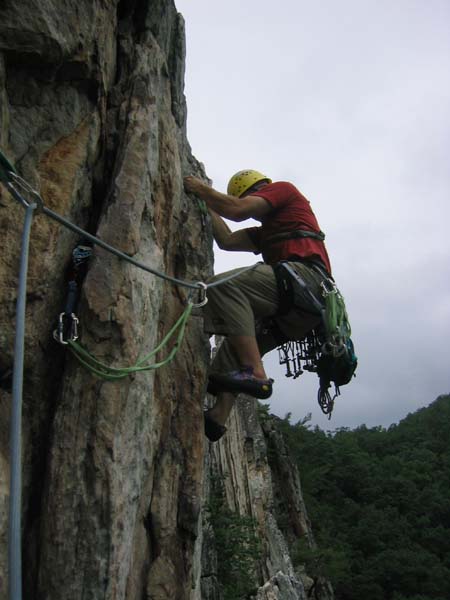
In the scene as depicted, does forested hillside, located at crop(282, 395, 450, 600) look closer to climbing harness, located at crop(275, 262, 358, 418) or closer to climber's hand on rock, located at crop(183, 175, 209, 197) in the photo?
climbing harness, located at crop(275, 262, 358, 418)

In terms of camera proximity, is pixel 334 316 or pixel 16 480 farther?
pixel 334 316

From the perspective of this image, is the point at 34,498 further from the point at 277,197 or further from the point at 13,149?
the point at 277,197

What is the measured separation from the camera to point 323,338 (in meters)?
5.34

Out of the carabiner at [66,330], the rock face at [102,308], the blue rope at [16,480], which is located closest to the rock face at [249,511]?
the rock face at [102,308]

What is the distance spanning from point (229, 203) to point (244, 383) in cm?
145

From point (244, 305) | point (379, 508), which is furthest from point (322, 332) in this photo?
point (379, 508)

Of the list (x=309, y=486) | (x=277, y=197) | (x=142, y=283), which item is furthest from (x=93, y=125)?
(x=309, y=486)

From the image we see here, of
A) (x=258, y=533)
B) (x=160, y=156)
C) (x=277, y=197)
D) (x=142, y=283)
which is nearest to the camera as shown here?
(x=142, y=283)

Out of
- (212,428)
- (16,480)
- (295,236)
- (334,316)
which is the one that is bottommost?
(16,480)

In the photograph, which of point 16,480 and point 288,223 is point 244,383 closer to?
point 288,223

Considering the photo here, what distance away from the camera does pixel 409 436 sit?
66.0 m

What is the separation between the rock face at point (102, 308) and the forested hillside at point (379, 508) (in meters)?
20.0

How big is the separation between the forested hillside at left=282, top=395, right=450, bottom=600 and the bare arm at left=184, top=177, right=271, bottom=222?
1977 cm

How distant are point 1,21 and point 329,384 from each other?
373 cm
